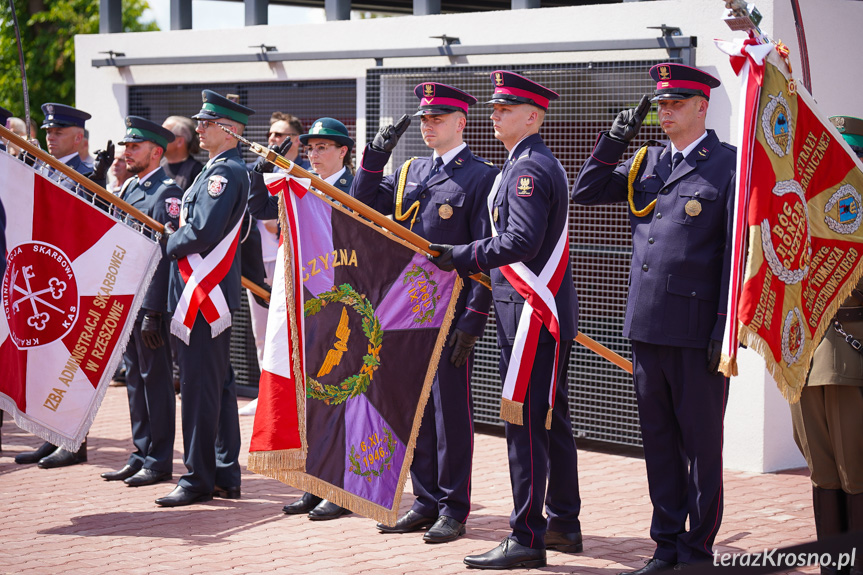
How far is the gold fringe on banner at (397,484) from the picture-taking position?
493 centimetres

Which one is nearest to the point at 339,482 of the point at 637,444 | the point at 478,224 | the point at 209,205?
the point at 478,224

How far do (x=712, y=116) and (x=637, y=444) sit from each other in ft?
7.41

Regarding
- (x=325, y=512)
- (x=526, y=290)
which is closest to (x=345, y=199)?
(x=526, y=290)

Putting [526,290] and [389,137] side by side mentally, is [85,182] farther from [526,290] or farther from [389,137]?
[526,290]

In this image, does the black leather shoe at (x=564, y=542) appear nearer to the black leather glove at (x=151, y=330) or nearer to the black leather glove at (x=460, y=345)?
the black leather glove at (x=460, y=345)

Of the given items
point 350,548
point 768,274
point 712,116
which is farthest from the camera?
point 712,116

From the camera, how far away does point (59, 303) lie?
599cm

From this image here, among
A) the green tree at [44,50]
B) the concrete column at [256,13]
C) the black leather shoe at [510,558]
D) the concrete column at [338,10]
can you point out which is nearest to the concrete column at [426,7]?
the concrete column at [338,10]

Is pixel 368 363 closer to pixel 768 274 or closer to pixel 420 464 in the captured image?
pixel 420 464

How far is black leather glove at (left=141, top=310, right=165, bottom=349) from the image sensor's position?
655 centimetres

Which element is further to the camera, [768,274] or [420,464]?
[420,464]

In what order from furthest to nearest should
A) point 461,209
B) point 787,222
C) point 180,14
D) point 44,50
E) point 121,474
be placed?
1. point 44,50
2. point 180,14
3. point 121,474
4. point 461,209
5. point 787,222

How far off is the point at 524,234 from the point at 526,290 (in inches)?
11.8

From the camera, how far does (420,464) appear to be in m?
5.71
